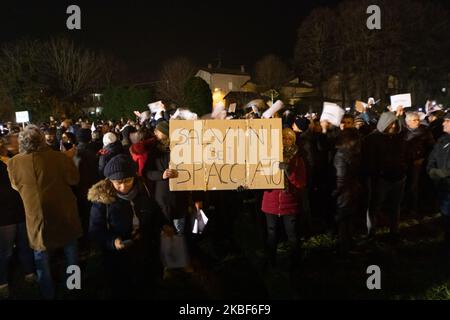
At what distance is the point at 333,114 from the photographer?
6820 millimetres

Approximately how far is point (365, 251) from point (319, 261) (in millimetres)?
751

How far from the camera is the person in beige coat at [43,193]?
14.5ft

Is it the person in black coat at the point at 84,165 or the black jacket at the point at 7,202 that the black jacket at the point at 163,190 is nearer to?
the black jacket at the point at 7,202

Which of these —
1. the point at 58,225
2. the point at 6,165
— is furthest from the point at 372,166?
the point at 6,165

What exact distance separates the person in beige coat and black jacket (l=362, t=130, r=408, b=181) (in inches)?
156

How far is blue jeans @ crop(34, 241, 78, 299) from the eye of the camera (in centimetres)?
460

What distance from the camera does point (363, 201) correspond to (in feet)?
24.1

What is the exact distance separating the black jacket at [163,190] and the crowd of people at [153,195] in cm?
1

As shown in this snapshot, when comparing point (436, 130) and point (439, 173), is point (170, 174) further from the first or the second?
point (436, 130)

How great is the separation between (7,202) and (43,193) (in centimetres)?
62

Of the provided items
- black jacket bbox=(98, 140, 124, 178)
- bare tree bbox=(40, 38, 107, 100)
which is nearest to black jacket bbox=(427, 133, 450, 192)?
black jacket bbox=(98, 140, 124, 178)

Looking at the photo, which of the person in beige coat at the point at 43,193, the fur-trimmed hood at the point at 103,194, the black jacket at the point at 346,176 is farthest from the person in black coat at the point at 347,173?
the person in beige coat at the point at 43,193
